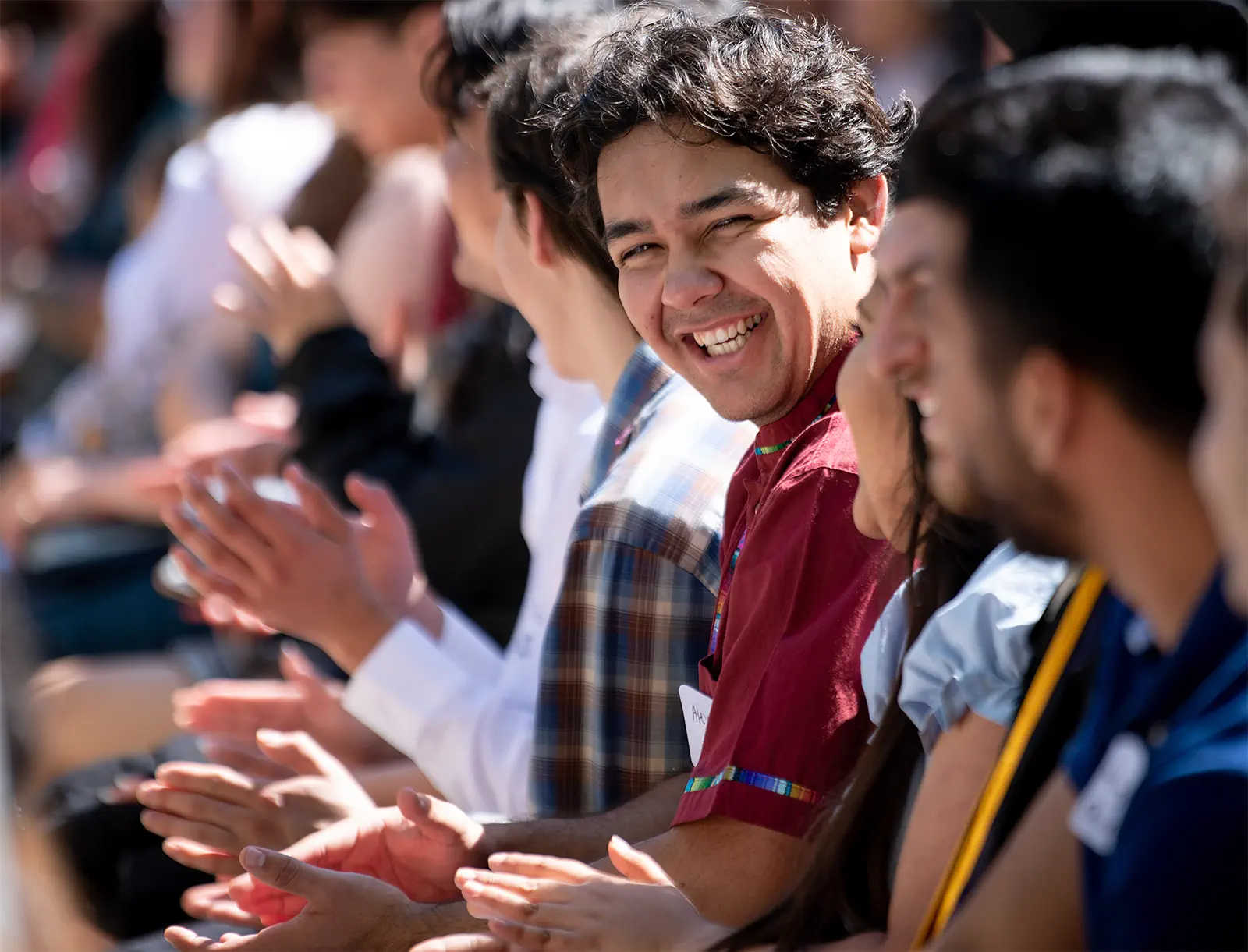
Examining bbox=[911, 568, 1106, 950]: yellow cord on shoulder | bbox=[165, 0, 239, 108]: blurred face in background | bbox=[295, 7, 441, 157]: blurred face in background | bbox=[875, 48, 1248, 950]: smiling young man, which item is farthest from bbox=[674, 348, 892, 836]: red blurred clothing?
bbox=[165, 0, 239, 108]: blurred face in background

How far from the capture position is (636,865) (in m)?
1.50

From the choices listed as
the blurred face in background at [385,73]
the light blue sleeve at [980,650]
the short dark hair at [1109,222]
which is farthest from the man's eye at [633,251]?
the blurred face in background at [385,73]

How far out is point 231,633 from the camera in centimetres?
313

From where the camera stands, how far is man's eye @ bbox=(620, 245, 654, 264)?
180 cm

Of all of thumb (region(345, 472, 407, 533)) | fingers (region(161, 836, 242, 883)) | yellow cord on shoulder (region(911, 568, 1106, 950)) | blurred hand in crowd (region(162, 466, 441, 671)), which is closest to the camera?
yellow cord on shoulder (region(911, 568, 1106, 950))

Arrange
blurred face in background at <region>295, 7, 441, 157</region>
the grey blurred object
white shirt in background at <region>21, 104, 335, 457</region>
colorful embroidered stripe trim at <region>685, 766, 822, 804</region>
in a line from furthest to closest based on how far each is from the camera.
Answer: white shirt in background at <region>21, 104, 335, 457</region>
blurred face in background at <region>295, 7, 441, 157</region>
colorful embroidered stripe trim at <region>685, 766, 822, 804</region>
the grey blurred object

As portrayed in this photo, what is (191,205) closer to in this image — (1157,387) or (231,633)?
(231,633)

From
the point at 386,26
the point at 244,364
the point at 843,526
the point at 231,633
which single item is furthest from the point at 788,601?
the point at 244,364

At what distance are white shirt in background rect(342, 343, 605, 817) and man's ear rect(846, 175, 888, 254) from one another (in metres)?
0.56

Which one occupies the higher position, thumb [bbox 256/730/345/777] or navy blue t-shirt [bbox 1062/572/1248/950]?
navy blue t-shirt [bbox 1062/572/1248/950]

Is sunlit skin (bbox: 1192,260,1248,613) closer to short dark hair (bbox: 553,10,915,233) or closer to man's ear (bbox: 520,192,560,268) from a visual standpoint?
short dark hair (bbox: 553,10,915,233)

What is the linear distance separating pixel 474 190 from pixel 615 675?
854 millimetres

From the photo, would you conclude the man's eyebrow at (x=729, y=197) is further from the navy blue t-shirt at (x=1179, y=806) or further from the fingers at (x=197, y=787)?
the fingers at (x=197, y=787)

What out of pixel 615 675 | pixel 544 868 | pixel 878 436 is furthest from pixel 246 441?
pixel 878 436
